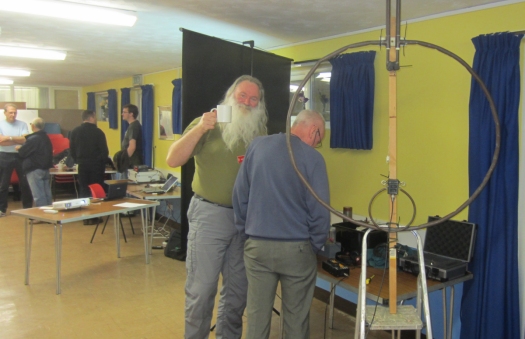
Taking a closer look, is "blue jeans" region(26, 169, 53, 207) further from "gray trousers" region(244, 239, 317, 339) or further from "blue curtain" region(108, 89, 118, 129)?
"gray trousers" region(244, 239, 317, 339)

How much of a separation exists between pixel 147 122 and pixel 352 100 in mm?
4647

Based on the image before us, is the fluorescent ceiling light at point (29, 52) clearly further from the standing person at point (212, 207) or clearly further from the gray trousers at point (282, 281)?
the gray trousers at point (282, 281)

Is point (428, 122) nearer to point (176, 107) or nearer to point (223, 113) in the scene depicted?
point (223, 113)

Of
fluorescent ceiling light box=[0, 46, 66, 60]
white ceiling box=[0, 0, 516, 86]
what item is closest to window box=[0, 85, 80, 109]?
white ceiling box=[0, 0, 516, 86]

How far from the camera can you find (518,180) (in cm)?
279

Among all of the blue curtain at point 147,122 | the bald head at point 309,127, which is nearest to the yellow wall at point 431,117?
the bald head at point 309,127

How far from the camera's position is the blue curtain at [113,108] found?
29.6 feet

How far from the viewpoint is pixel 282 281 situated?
2.23 m

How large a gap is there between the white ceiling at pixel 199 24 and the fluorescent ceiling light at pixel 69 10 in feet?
0.26

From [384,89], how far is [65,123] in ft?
29.6

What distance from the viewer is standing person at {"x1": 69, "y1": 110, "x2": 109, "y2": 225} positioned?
6461 mm

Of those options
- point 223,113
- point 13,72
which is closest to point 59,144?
point 13,72

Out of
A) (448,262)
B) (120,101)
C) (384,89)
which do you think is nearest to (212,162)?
(448,262)

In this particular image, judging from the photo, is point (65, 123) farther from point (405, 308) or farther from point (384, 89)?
point (405, 308)
